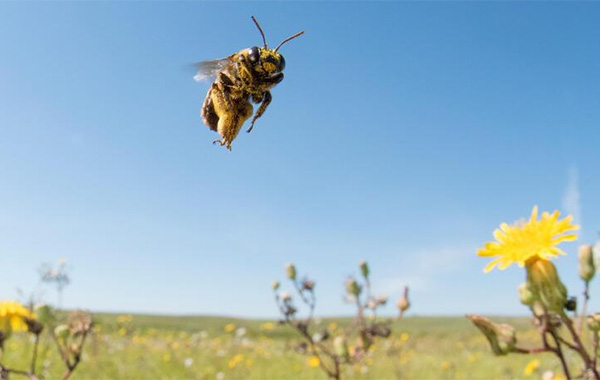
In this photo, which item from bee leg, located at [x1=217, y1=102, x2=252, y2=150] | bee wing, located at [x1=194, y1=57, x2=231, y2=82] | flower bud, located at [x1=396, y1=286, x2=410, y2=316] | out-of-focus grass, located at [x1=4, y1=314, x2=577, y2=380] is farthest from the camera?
out-of-focus grass, located at [x1=4, y1=314, x2=577, y2=380]

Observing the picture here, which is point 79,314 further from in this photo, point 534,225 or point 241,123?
point 534,225

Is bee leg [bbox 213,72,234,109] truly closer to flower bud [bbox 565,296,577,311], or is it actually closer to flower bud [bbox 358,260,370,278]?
flower bud [bbox 565,296,577,311]

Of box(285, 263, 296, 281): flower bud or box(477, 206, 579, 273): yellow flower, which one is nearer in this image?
box(477, 206, 579, 273): yellow flower

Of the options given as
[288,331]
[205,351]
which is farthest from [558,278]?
[288,331]

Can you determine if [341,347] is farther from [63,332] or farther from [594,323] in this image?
[594,323]

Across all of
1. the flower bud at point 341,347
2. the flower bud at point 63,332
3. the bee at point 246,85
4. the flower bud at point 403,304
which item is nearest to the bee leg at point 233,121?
the bee at point 246,85

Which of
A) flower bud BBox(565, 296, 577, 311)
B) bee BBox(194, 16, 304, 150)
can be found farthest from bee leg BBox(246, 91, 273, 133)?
flower bud BBox(565, 296, 577, 311)
